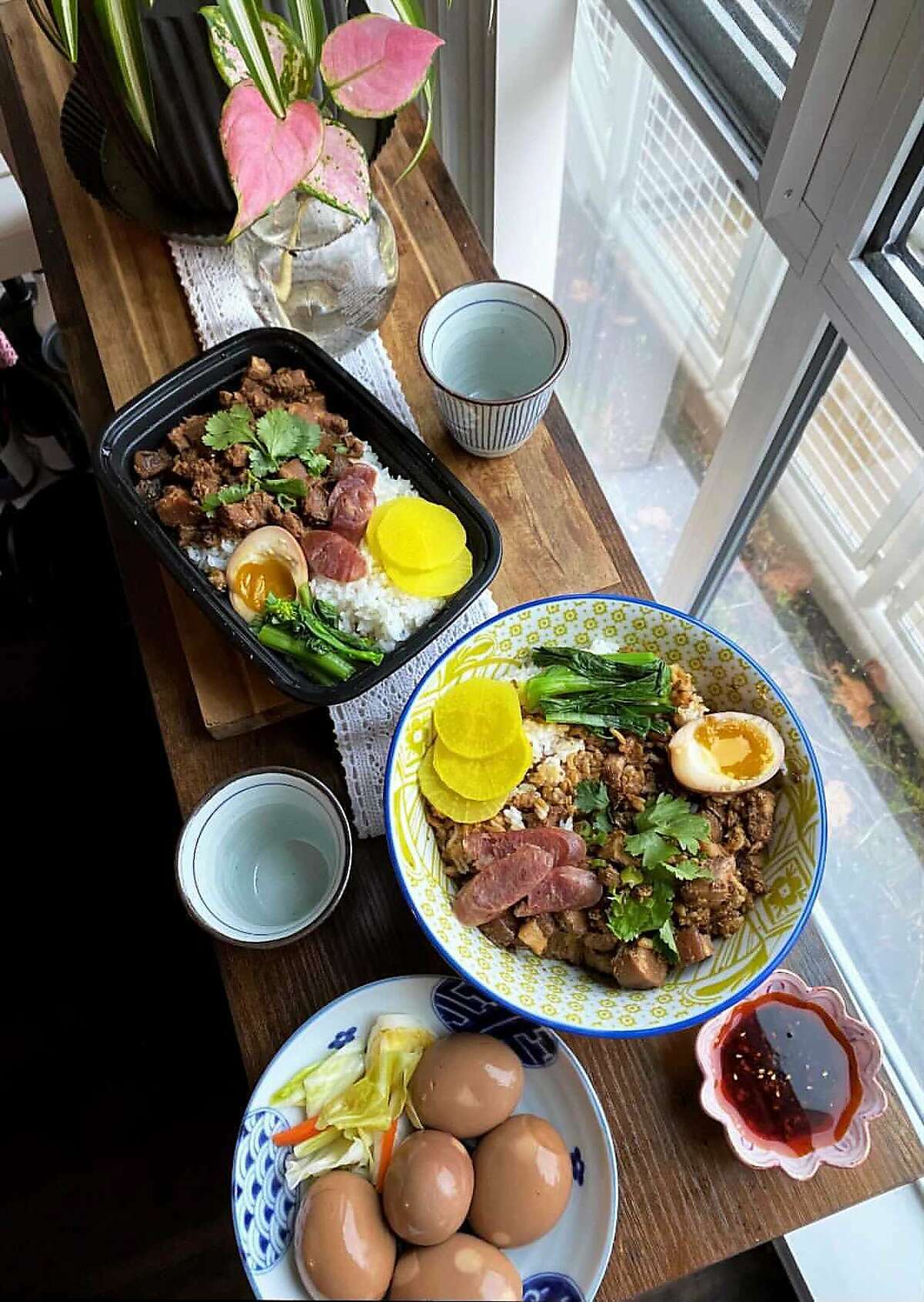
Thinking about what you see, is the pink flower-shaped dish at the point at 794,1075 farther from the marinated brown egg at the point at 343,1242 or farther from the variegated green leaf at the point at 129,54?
the variegated green leaf at the point at 129,54

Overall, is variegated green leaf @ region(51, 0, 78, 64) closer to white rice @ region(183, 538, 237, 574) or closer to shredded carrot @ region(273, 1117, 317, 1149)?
white rice @ region(183, 538, 237, 574)

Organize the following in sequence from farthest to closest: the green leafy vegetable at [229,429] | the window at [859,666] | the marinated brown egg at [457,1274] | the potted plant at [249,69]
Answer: the window at [859,666] → the green leafy vegetable at [229,429] → the potted plant at [249,69] → the marinated brown egg at [457,1274]

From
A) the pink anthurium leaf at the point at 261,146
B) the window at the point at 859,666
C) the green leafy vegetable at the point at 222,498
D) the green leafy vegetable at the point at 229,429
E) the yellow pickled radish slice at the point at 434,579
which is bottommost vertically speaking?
the window at the point at 859,666

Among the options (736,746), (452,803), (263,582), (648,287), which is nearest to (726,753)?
(736,746)

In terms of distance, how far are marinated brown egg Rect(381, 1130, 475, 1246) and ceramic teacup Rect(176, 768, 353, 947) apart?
0.64 feet

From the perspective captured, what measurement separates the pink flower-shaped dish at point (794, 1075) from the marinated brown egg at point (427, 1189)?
225 mm

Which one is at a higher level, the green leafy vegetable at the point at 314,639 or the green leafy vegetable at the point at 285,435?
the green leafy vegetable at the point at 285,435

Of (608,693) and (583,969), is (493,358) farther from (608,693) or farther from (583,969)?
(583,969)

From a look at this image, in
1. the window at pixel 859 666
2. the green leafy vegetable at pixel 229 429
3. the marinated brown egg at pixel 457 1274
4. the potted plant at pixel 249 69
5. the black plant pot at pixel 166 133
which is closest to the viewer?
the marinated brown egg at pixel 457 1274

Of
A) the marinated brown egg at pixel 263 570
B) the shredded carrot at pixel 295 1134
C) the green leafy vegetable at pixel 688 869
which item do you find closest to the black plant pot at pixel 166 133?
the marinated brown egg at pixel 263 570

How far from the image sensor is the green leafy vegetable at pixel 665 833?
2.62 ft

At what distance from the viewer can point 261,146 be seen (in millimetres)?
779

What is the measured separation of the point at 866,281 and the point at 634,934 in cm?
61

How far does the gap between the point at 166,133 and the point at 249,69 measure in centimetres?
32
